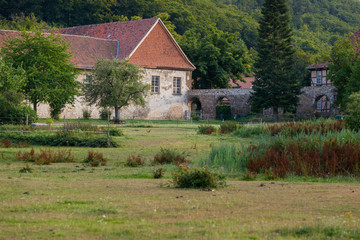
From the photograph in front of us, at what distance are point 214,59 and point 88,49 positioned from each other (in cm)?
1533

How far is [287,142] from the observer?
643 inches

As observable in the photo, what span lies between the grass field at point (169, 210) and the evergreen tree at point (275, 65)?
3715 cm

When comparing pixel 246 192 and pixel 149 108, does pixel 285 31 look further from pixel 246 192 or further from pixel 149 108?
pixel 246 192

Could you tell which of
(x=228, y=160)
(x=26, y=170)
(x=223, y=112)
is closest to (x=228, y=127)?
(x=228, y=160)

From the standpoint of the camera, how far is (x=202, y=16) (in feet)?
329

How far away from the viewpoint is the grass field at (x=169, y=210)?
672 centimetres

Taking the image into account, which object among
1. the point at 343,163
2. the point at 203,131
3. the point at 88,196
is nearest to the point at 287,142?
the point at 343,163

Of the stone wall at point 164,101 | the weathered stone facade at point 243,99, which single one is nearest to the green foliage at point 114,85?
the stone wall at point 164,101

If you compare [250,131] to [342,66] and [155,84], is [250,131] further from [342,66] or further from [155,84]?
[155,84]

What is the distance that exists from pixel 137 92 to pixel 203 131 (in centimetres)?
1206

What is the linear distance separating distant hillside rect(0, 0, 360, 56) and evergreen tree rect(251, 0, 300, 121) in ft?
61.9

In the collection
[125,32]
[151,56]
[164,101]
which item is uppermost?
[125,32]

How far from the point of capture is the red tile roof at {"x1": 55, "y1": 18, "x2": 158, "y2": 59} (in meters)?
53.3

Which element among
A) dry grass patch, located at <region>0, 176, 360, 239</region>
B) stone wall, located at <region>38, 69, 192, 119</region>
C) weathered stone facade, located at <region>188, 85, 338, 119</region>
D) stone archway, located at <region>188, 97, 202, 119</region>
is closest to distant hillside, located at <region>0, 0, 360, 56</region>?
stone archway, located at <region>188, 97, 202, 119</region>
